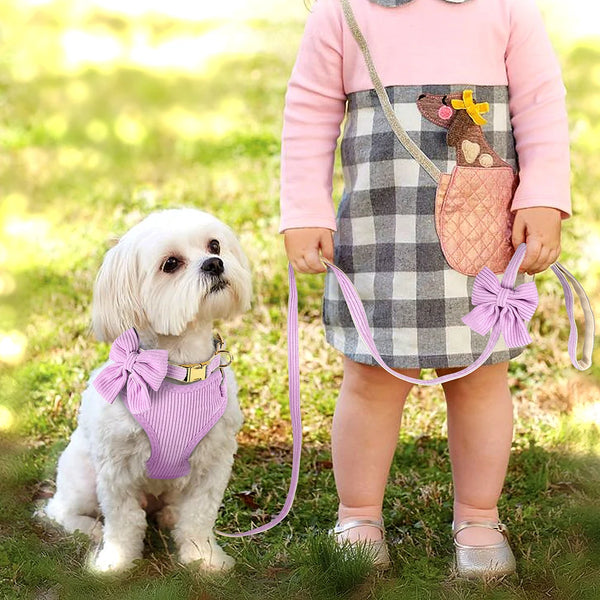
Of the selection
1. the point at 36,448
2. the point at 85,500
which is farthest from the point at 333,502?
the point at 36,448

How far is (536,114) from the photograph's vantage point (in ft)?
7.84

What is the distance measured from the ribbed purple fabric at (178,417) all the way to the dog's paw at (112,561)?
0.81ft

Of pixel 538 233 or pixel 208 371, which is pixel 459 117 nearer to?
pixel 538 233

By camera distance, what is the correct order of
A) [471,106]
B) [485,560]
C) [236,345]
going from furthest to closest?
[236,345]
[485,560]
[471,106]

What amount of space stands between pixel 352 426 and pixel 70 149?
15.3 ft

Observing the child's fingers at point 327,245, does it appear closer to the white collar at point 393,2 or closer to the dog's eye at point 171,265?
the dog's eye at point 171,265

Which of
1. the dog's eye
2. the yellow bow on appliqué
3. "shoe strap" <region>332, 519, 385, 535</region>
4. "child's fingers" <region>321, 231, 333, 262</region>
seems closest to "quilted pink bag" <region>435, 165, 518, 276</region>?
the yellow bow on appliqué

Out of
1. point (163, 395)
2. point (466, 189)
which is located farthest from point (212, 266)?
point (466, 189)

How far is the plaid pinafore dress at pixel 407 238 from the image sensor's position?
2377 millimetres

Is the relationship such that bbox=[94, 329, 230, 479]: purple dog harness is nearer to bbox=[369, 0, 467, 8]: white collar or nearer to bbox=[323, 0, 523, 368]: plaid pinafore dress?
bbox=[323, 0, 523, 368]: plaid pinafore dress

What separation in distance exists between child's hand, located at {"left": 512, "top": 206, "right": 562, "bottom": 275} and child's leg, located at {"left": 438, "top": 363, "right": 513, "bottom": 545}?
0.34 metres

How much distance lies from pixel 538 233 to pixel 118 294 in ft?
3.65

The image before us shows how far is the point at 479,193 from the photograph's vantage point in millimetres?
2383

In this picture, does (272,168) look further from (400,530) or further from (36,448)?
(400,530)
